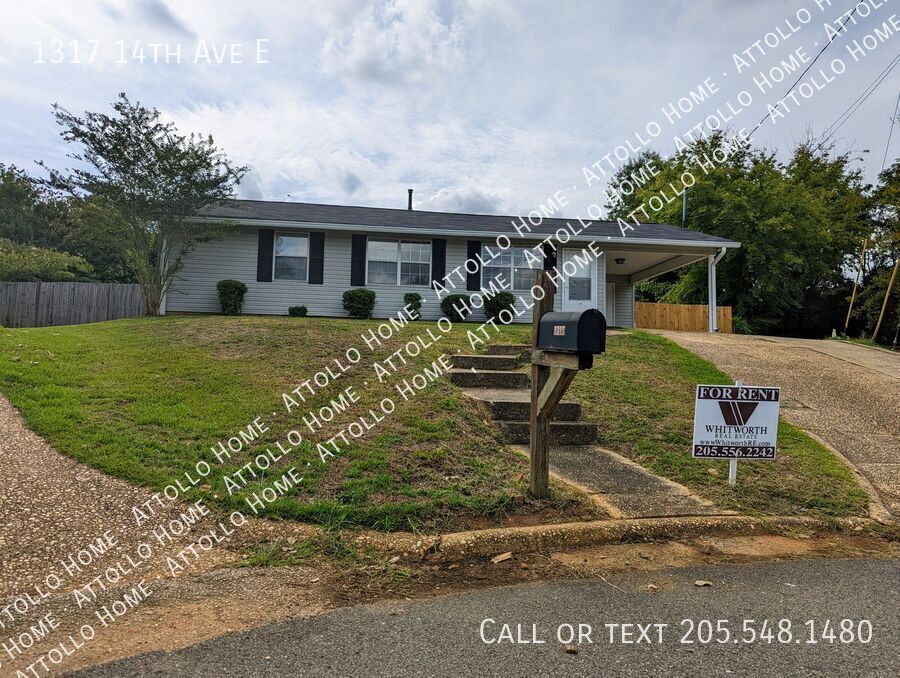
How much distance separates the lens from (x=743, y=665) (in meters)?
2.27

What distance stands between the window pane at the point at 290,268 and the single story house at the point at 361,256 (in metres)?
0.03

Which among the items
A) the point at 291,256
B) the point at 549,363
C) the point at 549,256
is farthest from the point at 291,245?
the point at 549,363

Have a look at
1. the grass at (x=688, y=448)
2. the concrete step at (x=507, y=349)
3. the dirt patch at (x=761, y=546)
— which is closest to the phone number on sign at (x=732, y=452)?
the grass at (x=688, y=448)

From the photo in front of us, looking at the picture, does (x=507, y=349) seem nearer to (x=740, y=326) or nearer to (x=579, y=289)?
(x=579, y=289)

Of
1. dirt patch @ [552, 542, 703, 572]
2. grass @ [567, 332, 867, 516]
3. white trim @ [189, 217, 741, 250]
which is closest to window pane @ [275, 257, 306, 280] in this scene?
white trim @ [189, 217, 741, 250]

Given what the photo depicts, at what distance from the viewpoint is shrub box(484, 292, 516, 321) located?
14422mm

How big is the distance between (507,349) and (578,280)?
293 inches

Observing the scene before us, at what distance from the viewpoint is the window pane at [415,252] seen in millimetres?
14680

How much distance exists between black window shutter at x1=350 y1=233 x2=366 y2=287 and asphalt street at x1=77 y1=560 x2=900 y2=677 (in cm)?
1203

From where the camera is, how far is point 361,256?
14.4 meters

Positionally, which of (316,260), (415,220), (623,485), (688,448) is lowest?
A: (623,485)

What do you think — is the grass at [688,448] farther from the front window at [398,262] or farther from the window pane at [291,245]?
the window pane at [291,245]

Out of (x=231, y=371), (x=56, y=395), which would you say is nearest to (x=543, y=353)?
(x=231, y=371)

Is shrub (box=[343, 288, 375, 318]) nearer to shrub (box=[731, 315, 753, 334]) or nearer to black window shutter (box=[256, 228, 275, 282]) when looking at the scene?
black window shutter (box=[256, 228, 275, 282])
